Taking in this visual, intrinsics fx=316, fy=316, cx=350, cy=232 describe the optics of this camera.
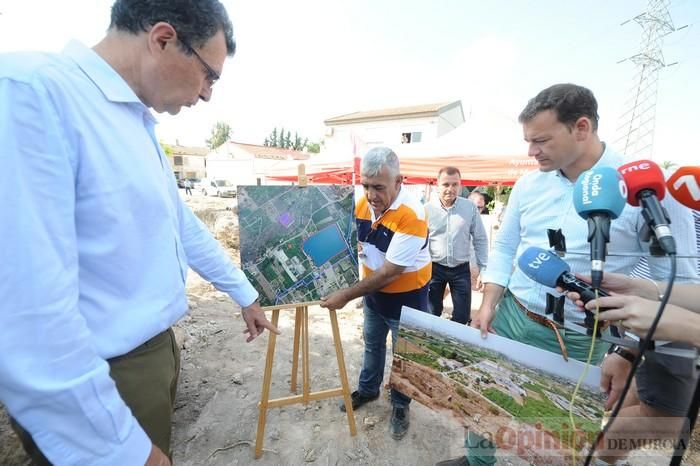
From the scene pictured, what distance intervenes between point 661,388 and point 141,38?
244cm

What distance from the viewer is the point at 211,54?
1.03 meters

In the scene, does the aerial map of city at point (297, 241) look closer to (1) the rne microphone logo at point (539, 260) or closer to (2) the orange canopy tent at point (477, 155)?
(1) the rne microphone logo at point (539, 260)

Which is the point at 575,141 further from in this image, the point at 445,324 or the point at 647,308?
the point at 445,324

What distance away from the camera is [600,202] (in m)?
0.89

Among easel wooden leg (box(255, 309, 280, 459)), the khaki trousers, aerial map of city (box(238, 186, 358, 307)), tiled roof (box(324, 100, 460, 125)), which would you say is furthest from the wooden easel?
tiled roof (box(324, 100, 460, 125))

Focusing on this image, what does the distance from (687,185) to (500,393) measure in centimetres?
97

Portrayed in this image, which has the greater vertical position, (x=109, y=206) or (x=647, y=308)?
(x=109, y=206)

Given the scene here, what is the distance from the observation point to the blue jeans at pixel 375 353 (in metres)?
2.33

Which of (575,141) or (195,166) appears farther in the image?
(195,166)

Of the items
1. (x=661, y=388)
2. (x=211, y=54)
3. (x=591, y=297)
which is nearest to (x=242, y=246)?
(x=211, y=54)

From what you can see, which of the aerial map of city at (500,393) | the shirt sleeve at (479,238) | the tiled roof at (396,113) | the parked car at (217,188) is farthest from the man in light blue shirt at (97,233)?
the parked car at (217,188)

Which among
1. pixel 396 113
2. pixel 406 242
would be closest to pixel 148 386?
pixel 406 242

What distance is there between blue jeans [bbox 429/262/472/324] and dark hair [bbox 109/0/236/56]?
10.4ft

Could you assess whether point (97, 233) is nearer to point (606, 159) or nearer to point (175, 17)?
point (175, 17)
